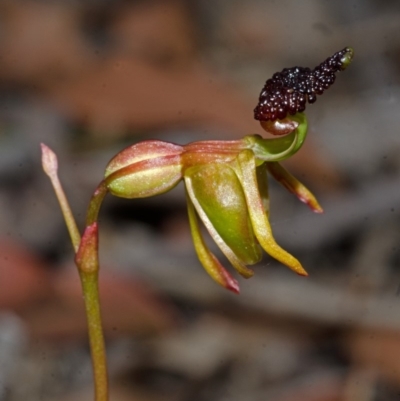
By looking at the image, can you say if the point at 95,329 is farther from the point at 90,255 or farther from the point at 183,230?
the point at 183,230

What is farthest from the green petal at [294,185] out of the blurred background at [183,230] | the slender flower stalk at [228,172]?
the blurred background at [183,230]

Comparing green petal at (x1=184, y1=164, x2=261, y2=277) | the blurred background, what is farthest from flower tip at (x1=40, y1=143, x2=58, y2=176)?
the blurred background

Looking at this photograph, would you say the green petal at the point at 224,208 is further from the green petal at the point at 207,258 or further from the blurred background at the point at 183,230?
the blurred background at the point at 183,230

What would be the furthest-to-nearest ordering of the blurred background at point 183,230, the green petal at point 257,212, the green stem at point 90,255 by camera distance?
the blurred background at point 183,230 < the green stem at point 90,255 < the green petal at point 257,212

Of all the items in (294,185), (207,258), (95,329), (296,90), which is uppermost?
(296,90)

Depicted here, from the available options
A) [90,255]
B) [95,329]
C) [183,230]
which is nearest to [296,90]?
[90,255]

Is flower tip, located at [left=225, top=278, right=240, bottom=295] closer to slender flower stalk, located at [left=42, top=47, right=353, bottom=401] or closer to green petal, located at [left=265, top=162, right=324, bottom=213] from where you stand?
slender flower stalk, located at [left=42, top=47, right=353, bottom=401]
